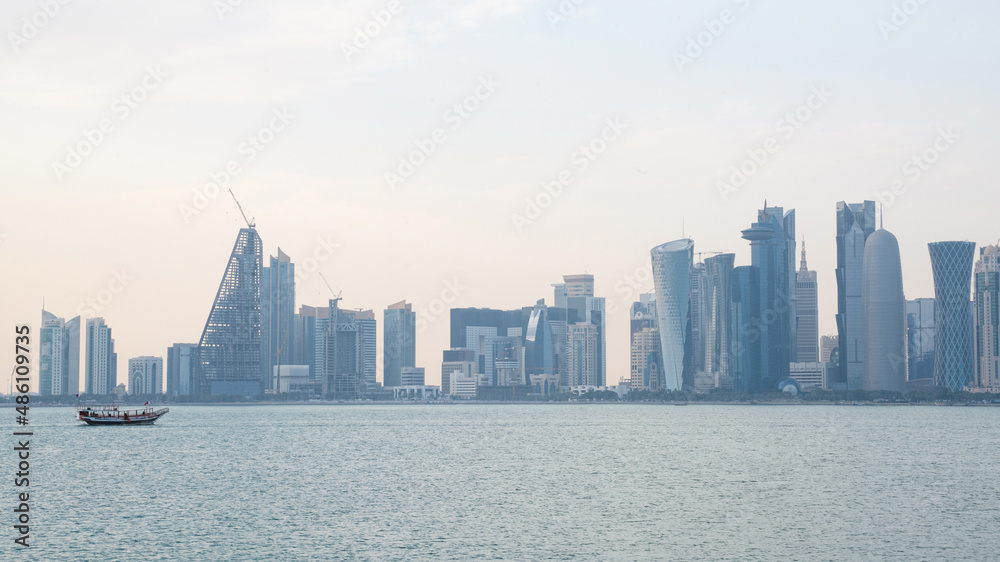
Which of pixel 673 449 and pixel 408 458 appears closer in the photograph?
pixel 408 458

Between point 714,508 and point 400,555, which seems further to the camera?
point 714,508

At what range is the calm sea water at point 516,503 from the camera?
2825 inches

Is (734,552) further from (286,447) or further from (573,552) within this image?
(286,447)

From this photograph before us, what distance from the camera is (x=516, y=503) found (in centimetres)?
9238

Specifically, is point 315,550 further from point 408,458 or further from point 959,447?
point 959,447

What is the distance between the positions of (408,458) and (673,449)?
39315 mm

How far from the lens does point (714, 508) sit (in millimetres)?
88875

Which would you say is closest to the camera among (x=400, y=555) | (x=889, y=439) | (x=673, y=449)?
(x=400, y=555)

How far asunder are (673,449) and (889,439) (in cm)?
4435

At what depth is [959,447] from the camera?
6225 inches

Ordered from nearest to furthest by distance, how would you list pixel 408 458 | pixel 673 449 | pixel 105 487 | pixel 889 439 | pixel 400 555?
pixel 400 555 → pixel 105 487 → pixel 408 458 → pixel 673 449 → pixel 889 439

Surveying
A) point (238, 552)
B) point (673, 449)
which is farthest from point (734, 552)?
point (673, 449)

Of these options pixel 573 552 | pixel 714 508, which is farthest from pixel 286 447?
pixel 573 552

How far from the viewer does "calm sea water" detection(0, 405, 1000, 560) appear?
71750mm
